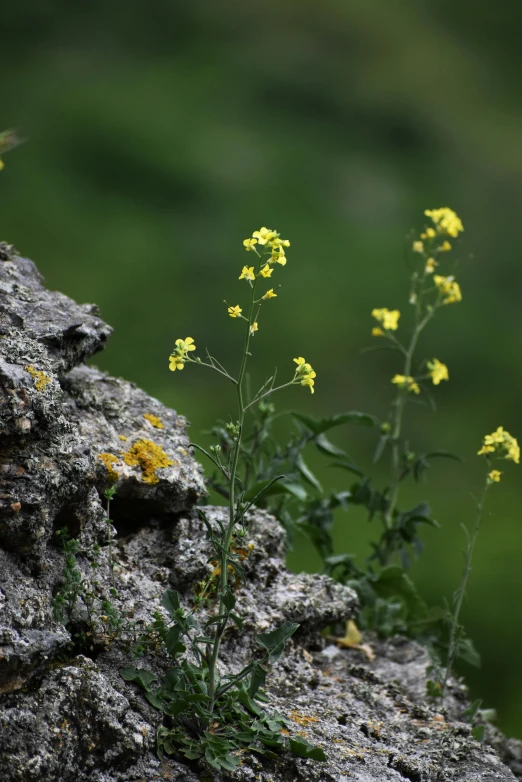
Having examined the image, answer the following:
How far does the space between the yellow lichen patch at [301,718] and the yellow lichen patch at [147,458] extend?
2.18 feet

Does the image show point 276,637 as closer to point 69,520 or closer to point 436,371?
point 69,520

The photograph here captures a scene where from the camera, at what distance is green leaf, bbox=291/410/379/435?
278cm

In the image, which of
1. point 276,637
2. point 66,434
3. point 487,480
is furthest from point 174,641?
point 487,480

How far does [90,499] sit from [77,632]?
0.32 meters

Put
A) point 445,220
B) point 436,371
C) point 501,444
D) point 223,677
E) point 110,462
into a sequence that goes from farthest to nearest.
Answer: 1. point 445,220
2. point 436,371
3. point 501,444
4. point 110,462
5. point 223,677

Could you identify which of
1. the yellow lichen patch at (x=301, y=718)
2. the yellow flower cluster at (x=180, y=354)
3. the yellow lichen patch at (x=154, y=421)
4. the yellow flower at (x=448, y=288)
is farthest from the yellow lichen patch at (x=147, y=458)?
the yellow flower at (x=448, y=288)

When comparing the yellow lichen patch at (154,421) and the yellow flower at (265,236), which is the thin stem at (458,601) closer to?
the yellow lichen patch at (154,421)

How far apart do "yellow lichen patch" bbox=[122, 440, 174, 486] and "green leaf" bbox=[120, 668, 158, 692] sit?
1.67ft

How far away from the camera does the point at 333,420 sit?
9.18ft

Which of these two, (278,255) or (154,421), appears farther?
(154,421)

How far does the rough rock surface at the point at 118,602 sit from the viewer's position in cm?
158

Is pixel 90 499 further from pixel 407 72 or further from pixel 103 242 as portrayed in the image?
pixel 407 72

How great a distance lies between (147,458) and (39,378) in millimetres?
484

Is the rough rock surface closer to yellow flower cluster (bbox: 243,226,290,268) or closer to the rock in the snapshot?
the rock
